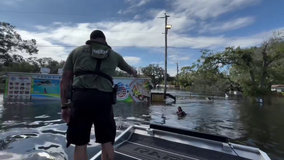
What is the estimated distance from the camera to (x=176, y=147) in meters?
2.83

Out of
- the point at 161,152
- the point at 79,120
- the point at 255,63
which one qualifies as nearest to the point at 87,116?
the point at 79,120

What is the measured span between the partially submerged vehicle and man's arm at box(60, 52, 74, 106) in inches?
40.5

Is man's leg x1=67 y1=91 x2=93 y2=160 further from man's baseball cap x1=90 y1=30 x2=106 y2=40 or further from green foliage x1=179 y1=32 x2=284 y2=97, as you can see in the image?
green foliage x1=179 y1=32 x2=284 y2=97

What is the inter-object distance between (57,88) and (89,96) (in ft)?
44.6

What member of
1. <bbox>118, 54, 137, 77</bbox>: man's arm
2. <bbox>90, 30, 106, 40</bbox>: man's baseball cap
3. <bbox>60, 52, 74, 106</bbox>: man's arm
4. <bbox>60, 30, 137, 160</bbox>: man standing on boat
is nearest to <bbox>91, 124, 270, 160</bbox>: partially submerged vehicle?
<bbox>60, 30, 137, 160</bbox>: man standing on boat

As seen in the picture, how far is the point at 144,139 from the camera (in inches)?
124

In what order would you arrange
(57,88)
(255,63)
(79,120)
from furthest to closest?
(255,63) → (57,88) → (79,120)

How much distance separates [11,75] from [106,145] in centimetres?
1418

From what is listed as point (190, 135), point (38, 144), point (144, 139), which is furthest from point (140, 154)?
point (38, 144)

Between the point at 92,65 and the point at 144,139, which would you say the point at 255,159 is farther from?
the point at 92,65

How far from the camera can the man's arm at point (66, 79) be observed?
1.84 metres

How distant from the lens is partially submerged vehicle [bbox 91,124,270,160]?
2.49 m

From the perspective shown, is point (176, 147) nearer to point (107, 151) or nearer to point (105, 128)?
point (107, 151)

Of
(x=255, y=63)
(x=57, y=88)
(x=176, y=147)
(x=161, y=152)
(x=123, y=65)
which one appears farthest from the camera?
(x=255, y=63)
